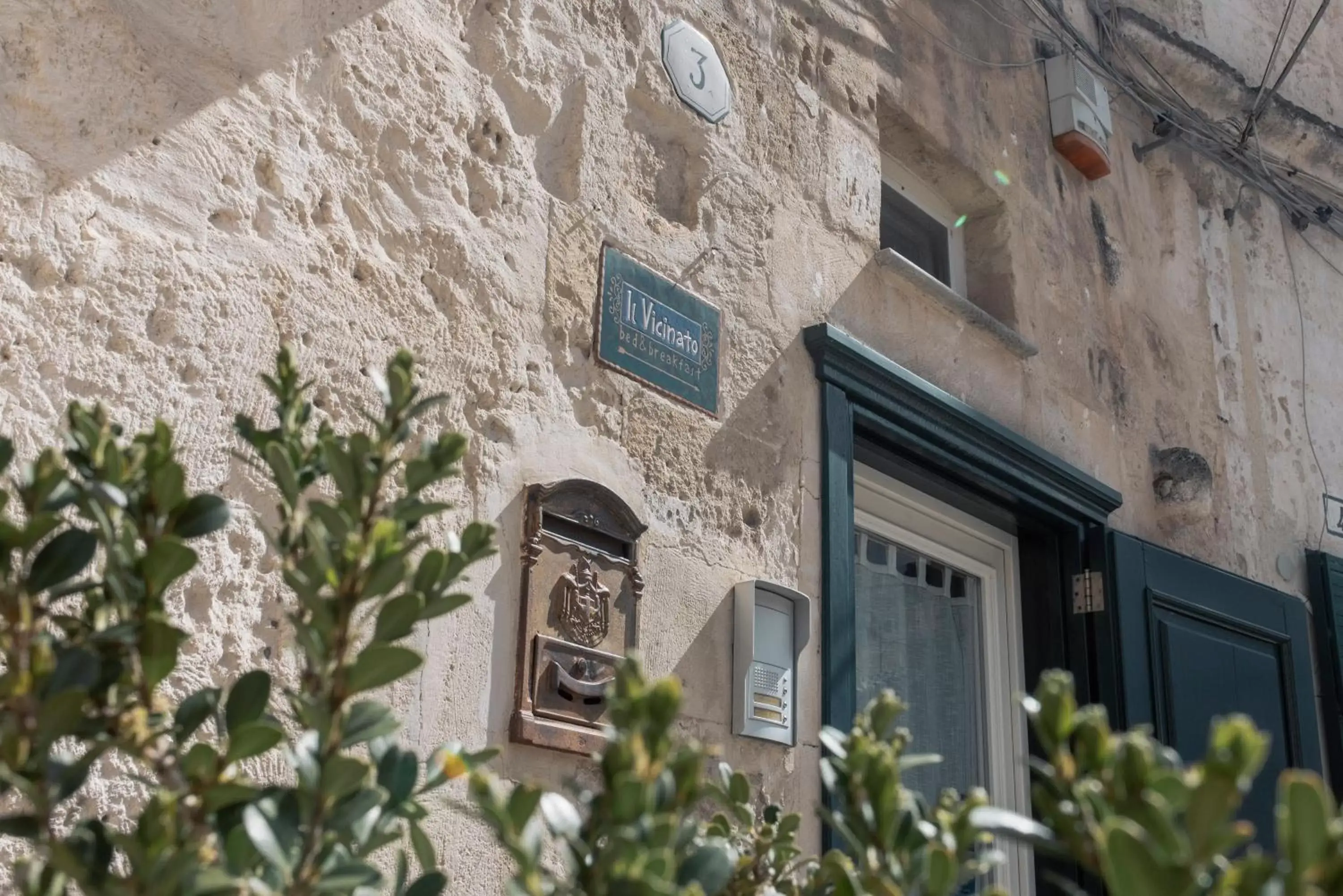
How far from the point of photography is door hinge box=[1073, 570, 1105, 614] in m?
3.83

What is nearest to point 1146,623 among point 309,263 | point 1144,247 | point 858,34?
point 1144,247

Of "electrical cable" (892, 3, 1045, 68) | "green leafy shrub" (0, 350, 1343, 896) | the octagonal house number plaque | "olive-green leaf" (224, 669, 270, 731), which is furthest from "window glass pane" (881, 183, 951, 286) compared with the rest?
"olive-green leaf" (224, 669, 270, 731)

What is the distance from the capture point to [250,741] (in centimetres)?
91

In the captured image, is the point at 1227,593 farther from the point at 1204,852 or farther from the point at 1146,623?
the point at 1204,852

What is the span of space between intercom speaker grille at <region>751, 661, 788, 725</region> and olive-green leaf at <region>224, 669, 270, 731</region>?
176 cm

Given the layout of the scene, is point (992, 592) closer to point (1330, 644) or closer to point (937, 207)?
point (937, 207)

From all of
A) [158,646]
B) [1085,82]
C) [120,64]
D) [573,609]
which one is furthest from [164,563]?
[1085,82]

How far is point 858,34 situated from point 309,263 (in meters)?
1.98

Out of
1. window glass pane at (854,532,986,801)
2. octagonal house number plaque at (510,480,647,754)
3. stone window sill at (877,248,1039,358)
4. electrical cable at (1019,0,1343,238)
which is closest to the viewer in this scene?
octagonal house number plaque at (510,480,647,754)

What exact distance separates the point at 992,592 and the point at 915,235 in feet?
3.52

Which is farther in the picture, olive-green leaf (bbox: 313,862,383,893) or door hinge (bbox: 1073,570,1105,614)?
door hinge (bbox: 1073,570,1105,614)

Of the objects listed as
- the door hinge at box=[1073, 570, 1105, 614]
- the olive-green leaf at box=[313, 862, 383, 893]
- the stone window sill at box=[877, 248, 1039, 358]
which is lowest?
the olive-green leaf at box=[313, 862, 383, 893]

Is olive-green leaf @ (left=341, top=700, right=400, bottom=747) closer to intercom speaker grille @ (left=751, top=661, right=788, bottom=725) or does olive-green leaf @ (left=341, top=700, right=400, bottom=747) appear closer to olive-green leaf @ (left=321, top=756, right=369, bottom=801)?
olive-green leaf @ (left=321, top=756, right=369, bottom=801)

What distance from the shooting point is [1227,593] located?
4.21 meters
